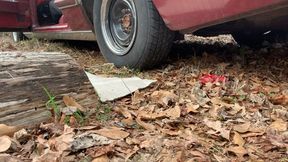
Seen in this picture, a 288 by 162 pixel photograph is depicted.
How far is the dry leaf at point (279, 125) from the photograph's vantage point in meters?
1.92

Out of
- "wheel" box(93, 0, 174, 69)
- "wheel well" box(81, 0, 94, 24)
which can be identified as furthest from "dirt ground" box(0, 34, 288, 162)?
"wheel well" box(81, 0, 94, 24)

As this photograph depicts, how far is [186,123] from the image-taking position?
1.98 metres

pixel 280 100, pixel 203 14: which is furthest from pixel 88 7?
pixel 280 100

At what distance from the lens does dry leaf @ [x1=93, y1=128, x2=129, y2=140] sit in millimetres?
1753

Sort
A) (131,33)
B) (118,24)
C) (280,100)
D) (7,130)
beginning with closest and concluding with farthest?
(7,130) → (280,100) → (131,33) → (118,24)

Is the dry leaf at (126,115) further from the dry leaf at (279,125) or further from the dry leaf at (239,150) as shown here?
the dry leaf at (279,125)

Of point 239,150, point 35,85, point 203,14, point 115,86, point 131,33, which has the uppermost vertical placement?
point 203,14

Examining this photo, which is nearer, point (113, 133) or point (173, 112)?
point (113, 133)

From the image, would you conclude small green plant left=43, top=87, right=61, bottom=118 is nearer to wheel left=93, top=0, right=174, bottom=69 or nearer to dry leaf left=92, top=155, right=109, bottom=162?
dry leaf left=92, top=155, right=109, bottom=162

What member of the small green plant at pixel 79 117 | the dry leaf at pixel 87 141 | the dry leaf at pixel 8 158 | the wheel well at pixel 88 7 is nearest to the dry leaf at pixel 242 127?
the dry leaf at pixel 87 141

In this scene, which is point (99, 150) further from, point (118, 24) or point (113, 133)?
point (118, 24)

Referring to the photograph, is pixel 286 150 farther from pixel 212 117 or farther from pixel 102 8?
pixel 102 8

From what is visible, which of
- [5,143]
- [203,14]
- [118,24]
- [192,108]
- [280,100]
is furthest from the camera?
[118,24]

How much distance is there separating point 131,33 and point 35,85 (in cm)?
122
